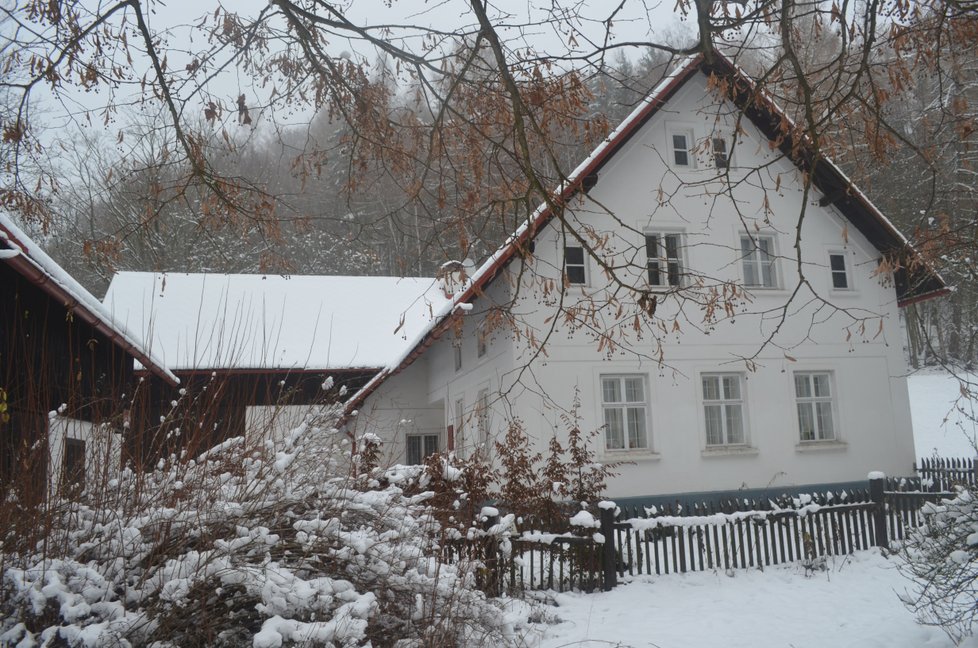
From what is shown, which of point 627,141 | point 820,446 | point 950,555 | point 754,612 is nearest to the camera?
point 950,555

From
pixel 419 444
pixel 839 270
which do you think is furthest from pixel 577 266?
pixel 419 444

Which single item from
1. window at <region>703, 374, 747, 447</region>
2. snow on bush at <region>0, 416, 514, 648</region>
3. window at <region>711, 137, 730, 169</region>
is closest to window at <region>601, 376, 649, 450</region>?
window at <region>703, 374, 747, 447</region>

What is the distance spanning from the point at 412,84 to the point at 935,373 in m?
34.7

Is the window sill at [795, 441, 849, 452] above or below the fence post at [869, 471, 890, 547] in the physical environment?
above

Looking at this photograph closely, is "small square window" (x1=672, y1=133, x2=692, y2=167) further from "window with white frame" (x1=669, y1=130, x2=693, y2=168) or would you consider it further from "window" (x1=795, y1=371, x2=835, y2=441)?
"window" (x1=795, y1=371, x2=835, y2=441)

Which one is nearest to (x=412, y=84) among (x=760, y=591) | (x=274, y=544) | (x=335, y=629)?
(x=274, y=544)

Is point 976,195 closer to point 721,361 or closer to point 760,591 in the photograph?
point 760,591

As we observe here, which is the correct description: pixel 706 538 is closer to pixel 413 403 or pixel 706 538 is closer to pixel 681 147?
pixel 681 147

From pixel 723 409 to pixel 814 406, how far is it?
2091mm

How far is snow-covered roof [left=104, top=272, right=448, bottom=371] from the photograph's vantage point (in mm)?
19547

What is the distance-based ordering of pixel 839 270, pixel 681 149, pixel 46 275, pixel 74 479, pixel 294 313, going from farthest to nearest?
pixel 294 313
pixel 839 270
pixel 681 149
pixel 46 275
pixel 74 479

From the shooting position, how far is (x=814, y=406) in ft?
53.9

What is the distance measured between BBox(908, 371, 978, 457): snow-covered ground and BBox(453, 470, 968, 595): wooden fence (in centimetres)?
1053

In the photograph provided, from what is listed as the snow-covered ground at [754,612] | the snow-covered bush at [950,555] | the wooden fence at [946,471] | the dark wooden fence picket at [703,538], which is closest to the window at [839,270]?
the wooden fence at [946,471]
